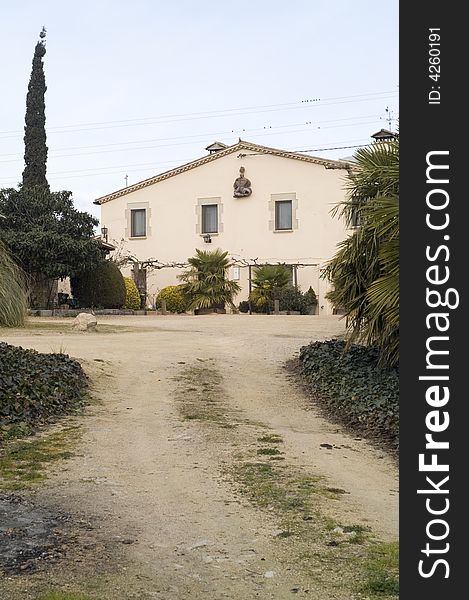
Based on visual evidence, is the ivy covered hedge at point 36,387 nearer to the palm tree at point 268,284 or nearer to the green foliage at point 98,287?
the green foliage at point 98,287

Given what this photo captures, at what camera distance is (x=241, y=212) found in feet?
112

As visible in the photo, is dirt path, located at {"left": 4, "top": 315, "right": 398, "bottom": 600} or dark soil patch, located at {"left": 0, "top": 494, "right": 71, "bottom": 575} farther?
dark soil patch, located at {"left": 0, "top": 494, "right": 71, "bottom": 575}

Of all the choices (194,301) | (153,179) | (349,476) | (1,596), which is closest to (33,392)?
(349,476)

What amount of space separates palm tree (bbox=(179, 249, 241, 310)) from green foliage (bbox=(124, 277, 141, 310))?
6.25ft

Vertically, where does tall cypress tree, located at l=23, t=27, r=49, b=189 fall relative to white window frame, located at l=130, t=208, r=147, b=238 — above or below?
above

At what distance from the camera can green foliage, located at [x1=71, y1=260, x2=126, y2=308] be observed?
92.5 ft

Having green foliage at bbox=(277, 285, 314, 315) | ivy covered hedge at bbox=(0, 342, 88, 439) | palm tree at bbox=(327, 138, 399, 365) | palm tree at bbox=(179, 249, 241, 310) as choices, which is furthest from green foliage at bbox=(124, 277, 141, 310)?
palm tree at bbox=(327, 138, 399, 365)

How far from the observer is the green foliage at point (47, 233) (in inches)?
987

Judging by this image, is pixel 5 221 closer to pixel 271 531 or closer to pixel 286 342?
pixel 286 342

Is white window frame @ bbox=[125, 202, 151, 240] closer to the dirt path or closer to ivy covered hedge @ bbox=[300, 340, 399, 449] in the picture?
ivy covered hedge @ bbox=[300, 340, 399, 449]

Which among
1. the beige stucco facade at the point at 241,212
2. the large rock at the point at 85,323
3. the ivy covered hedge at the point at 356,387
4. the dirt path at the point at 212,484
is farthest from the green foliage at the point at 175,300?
the dirt path at the point at 212,484

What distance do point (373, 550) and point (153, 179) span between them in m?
31.6

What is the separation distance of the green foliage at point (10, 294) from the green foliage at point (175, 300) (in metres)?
14.6

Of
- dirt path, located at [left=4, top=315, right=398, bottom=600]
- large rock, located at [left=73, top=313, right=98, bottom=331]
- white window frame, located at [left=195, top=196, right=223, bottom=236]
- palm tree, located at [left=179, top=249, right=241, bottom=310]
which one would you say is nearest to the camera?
dirt path, located at [left=4, top=315, right=398, bottom=600]
